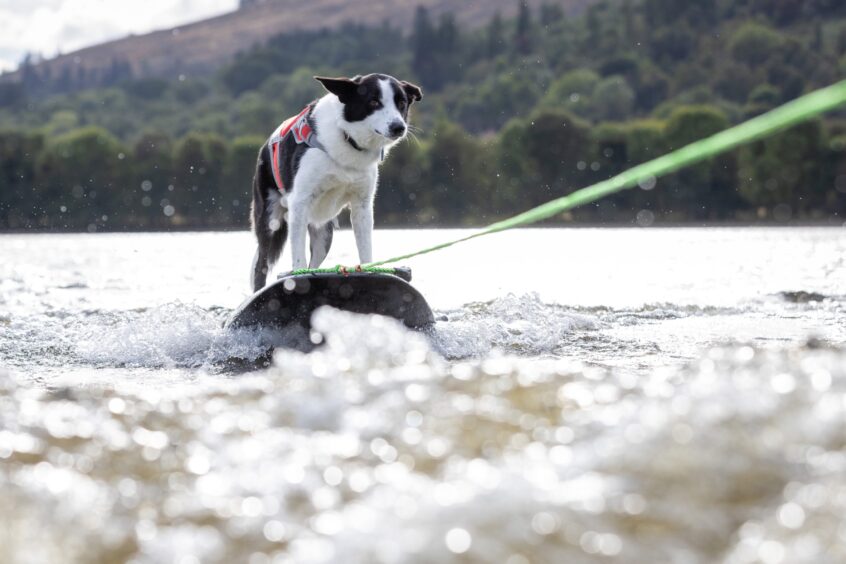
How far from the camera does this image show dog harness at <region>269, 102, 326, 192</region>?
27.5 feet

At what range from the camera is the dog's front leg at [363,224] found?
8664mm

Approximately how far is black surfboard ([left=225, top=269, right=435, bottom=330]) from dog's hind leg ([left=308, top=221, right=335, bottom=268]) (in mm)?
1716

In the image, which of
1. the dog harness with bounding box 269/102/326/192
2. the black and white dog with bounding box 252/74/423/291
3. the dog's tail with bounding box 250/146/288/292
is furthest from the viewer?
the dog's tail with bounding box 250/146/288/292

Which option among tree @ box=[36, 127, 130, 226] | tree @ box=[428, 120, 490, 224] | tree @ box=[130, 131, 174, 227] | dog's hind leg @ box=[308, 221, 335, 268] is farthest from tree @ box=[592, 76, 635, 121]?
dog's hind leg @ box=[308, 221, 335, 268]

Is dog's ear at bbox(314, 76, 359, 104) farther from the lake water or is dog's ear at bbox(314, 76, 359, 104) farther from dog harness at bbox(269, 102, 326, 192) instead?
the lake water

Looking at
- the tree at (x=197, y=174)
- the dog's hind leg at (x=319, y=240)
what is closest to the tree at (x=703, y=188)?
the tree at (x=197, y=174)

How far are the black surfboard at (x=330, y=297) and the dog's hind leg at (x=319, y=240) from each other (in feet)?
5.63

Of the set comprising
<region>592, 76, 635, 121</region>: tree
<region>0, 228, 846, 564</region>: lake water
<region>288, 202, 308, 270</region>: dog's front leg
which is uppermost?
<region>0, 228, 846, 564</region>: lake water

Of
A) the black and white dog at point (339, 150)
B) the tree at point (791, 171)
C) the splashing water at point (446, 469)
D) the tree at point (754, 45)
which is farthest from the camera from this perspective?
the tree at point (754, 45)

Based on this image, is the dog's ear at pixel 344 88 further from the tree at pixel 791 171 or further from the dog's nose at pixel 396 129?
the tree at pixel 791 171

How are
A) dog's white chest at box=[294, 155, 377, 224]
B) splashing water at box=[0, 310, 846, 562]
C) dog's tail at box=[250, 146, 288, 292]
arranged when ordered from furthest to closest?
dog's tail at box=[250, 146, 288, 292] < dog's white chest at box=[294, 155, 377, 224] < splashing water at box=[0, 310, 846, 562]

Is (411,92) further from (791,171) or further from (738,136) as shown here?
(791,171)

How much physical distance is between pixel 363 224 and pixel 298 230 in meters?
0.58

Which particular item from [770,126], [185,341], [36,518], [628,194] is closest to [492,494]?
[36,518]
